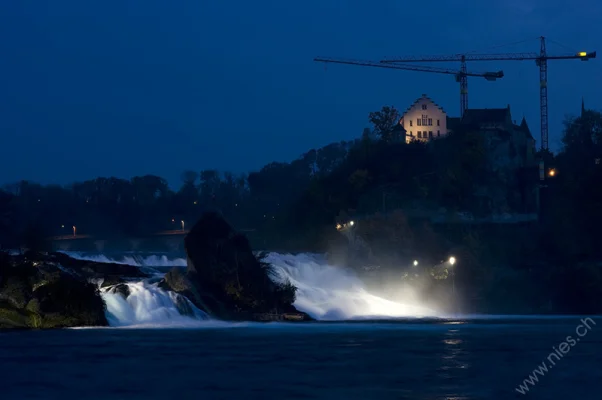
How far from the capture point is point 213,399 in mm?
29469

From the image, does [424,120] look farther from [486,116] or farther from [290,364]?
[290,364]

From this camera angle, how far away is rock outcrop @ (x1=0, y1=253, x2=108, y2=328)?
174 ft

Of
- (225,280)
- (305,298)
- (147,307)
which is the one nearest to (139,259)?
(305,298)

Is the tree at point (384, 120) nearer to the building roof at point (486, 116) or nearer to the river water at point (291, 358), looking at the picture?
the building roof at point (486, 116)

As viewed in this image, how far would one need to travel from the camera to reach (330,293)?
76188 millimetres

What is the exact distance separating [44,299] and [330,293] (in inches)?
1128

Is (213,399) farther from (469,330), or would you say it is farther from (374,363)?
(469,330)

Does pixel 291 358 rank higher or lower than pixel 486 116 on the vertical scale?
lower

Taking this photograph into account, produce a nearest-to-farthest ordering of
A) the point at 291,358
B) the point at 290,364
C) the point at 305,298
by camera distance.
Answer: the point at 290,364 < the point at 291,358 < the point at 305,298

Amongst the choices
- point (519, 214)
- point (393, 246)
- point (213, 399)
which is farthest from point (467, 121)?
point (213, 399)

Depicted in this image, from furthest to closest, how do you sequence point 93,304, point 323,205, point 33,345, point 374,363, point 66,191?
point 66,191, point 323,205, point 93,304, point 33,345, point 374,363

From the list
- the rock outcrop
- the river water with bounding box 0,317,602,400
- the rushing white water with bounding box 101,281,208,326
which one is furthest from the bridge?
the river water with bounding box 0,317,602,400

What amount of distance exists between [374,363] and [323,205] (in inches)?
3113

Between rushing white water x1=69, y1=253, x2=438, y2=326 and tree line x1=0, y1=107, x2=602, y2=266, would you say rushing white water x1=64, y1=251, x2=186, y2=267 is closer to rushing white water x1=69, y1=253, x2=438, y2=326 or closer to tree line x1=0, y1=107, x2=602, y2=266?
rushing white water x1=69, y1=253, x2=438, y2=326
